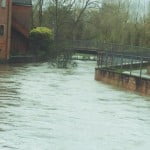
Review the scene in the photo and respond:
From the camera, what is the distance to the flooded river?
1981 centimetres

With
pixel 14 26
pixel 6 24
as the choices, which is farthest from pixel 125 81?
pixel 14 26

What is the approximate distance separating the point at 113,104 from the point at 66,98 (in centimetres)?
313

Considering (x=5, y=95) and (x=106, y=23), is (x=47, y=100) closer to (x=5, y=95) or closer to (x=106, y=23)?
(x=5, y=95)

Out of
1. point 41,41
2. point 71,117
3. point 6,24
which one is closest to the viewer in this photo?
point 71,117

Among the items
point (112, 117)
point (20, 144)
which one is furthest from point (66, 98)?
point (20, 144)

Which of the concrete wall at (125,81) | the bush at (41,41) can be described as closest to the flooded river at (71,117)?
the concrete wall at (125,81)

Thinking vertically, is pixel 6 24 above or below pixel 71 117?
above

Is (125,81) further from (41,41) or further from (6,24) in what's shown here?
(41,41)

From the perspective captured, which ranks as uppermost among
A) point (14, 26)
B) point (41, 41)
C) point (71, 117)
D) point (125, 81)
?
point (14, 26)

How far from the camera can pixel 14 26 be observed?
7412 centimetres

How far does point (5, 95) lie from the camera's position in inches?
1339

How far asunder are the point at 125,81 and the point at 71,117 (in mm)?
15716

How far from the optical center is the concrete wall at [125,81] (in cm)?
3769

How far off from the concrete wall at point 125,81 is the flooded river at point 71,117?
2.67 ft
